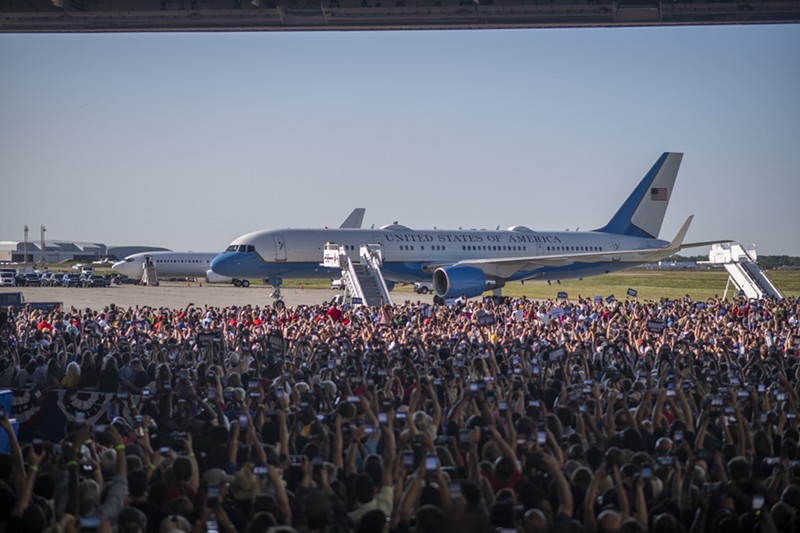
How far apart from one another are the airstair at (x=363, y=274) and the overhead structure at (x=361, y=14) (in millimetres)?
12695

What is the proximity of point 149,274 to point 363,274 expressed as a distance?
3494cm

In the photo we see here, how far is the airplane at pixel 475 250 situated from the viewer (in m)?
42.9

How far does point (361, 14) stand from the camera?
2608 centimetres

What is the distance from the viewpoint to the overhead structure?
2602 centimetres

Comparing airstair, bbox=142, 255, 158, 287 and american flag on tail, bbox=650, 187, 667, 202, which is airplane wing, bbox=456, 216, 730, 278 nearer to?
american flag on tail, bbox=650, 187, 667, 202

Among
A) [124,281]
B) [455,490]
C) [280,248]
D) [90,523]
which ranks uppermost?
[280,248]

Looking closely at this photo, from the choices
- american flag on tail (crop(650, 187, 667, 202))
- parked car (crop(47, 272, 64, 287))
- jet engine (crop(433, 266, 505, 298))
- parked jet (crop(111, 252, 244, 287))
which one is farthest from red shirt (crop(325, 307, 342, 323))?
parked jet (crop(111, 252, 244, 287))

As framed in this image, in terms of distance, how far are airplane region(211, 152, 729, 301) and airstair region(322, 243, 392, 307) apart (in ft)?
6.35

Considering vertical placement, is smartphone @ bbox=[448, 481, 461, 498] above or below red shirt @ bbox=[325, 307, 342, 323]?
below

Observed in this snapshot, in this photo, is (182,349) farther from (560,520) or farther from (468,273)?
(468,273)

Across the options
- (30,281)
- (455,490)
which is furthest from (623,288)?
(455,490)

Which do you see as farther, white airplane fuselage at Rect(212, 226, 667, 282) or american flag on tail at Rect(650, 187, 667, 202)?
american flag on tail at Rect(650, 187, 667, 202)

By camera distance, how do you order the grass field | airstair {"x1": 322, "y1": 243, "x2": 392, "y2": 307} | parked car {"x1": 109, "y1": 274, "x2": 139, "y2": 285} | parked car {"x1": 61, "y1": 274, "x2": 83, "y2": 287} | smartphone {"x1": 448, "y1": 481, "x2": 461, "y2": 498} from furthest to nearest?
parked car {"x1": 109, "y1": 274, "x2": 139, "y2": 285}
parked car {"x1": 61, "y1": 274, "x2": 83, "y2": 287}
the grass field
airstair {"x1": 322, "y1": 243, "x2": 392, "y2": 307}
smartphone {"x1": 448, "y1": 481, "x2": 461, "y2": 498}

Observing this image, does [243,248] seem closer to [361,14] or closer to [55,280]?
[361,14]
